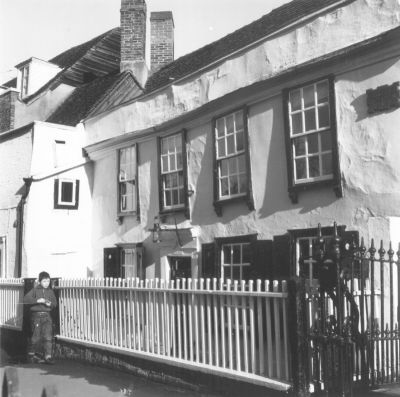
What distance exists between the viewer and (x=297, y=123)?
832 centimetres

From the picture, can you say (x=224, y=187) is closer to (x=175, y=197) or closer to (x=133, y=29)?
(x=175, y=197)

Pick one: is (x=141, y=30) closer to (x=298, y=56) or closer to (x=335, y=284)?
(x=298, y=56)

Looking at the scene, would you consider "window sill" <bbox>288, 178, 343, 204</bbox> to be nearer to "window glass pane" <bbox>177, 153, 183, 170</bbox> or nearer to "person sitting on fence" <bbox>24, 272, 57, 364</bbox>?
"window glass pane" <bbox>177, 153, 183, 170</bbox>

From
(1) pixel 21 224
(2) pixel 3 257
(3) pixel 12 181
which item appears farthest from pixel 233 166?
(2) pixel 3 257

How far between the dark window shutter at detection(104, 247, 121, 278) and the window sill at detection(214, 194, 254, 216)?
375 centimetres

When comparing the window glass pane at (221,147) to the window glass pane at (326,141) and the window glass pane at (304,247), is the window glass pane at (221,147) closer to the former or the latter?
the window glass pane at (326,141)

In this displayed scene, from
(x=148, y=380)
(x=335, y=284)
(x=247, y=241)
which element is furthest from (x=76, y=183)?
(x=335, y=284)

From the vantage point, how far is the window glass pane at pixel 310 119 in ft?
26.6

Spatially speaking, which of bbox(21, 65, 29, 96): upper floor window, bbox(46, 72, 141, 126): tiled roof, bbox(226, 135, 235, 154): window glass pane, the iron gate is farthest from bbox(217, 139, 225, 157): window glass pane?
bbox(21, 65, 29, 96): upper floor window

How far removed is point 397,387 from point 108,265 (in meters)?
8.12

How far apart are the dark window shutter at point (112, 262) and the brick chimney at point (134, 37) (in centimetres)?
608

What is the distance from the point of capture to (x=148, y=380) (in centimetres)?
742

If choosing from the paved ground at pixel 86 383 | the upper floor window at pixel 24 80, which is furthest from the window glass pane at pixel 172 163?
the upper floor window at pixel 24 80

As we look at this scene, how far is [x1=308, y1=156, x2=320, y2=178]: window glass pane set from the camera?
802 centimetres
